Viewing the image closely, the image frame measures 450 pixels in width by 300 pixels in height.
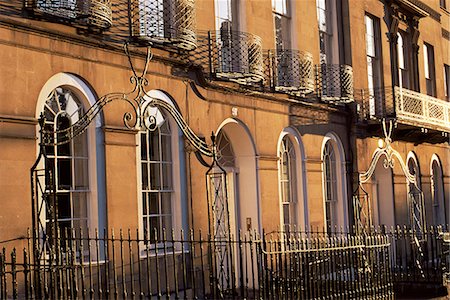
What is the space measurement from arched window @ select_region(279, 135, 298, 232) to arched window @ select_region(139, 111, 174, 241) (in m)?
4.42

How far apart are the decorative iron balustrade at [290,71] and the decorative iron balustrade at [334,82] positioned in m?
1.19

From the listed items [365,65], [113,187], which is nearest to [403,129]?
[365,65]

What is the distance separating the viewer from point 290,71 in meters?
18.0

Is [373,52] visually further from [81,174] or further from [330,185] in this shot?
[81,174]

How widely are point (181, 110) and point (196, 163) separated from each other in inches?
41.5

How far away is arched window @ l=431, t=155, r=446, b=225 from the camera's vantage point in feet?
89.6

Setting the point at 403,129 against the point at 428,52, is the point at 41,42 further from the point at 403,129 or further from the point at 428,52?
the point at 428,52

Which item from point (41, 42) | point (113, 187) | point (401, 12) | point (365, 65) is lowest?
point (113, 187)

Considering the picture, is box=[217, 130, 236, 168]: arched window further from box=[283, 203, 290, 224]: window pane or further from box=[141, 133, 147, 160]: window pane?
box=[141, 133, 147, 160]: window pane

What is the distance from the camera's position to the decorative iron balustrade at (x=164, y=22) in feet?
43.8

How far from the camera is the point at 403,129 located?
23.3 meters

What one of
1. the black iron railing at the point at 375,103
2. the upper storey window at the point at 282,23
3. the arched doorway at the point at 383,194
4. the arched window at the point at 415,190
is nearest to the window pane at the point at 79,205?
the upper storey window at the point at 282,23

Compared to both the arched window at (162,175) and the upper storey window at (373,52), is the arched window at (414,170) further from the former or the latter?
the arched window at (162,175)

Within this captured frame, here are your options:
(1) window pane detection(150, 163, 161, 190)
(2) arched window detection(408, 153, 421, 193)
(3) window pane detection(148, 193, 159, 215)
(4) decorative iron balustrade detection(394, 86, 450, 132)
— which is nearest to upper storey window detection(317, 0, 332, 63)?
(4) decorative iron balustrade detection(394, 86, 450, 132)
